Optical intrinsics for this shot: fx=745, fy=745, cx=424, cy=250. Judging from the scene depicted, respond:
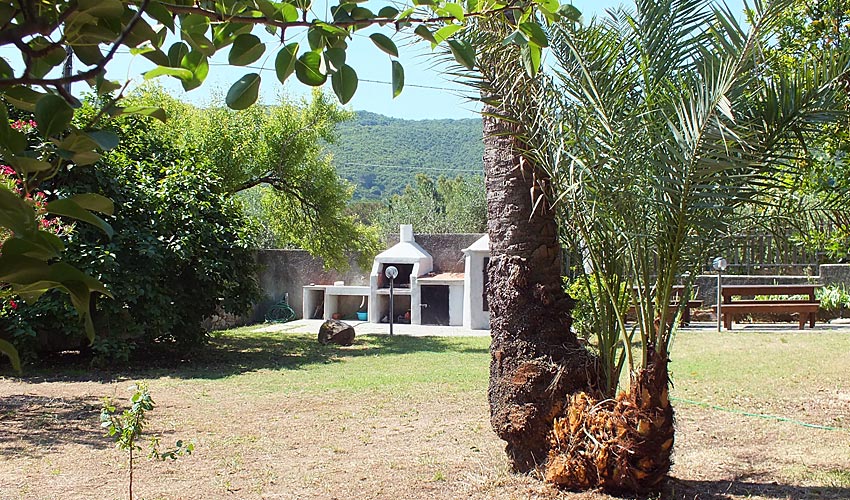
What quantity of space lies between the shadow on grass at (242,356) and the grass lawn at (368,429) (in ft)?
0.30

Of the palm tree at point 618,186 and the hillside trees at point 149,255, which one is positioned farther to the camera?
the hillside trees at point 149,255

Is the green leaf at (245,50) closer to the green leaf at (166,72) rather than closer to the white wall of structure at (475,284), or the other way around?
the green leaf at (166,72)

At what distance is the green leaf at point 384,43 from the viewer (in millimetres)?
1045

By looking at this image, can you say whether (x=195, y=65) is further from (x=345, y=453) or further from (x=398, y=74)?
(x=345, y=453)

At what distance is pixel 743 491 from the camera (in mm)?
4746

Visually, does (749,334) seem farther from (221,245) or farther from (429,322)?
(221,245)

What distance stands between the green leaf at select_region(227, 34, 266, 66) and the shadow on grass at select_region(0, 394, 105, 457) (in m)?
5.77

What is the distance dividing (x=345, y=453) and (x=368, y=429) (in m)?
0.94

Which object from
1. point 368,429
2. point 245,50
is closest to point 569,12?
point 245,50

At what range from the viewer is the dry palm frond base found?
432 centimetres

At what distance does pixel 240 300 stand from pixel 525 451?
8.15m

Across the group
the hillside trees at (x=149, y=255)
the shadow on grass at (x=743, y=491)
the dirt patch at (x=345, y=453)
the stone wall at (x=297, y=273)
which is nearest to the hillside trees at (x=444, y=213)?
the stone wall at (x=297, y=273)

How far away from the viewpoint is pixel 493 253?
4988 millimetres

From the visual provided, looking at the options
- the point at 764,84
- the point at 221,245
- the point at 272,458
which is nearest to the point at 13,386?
the point at 221,245
